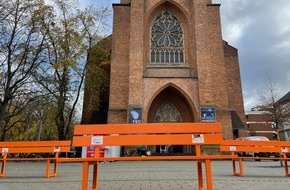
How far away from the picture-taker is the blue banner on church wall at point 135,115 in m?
20.9

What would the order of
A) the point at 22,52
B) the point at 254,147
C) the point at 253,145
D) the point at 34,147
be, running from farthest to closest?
the point at 22,52, the point at 253,145, the point at 34,147, the point at 254,147

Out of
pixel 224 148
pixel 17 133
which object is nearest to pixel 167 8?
pixel 224 148

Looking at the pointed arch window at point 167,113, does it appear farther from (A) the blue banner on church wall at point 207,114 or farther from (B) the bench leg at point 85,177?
(B) the bench leg at point 85,177

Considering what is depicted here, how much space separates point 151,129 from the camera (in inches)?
187

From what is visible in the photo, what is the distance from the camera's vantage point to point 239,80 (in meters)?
28.0

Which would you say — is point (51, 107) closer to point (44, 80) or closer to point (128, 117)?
point (44, 80)

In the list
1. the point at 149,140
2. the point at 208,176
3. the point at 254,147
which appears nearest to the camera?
the point at 208,176

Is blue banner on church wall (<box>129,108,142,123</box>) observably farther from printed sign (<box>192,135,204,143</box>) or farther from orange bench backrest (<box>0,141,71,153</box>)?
printed sign (<box>192,135,204,143</box>)

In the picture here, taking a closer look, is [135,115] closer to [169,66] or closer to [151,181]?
[169,66]

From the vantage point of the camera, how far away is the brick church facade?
73.0 ft

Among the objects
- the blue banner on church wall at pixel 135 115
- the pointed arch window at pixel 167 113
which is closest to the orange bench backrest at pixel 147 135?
the blue banner on church wall at pixel 135 115

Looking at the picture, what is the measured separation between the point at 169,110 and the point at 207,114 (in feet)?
15.3

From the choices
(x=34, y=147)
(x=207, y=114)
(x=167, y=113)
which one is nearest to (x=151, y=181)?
(x=34, y=147)

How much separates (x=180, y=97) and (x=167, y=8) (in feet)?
30.3
